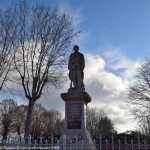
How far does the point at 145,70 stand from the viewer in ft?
92.5

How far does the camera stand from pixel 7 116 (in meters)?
45.5

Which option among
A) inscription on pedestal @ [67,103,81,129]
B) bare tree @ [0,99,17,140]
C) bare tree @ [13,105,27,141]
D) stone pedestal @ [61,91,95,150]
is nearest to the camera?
stone pedestal @ [61,91,95,150]

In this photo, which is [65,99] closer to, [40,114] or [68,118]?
[68,118]

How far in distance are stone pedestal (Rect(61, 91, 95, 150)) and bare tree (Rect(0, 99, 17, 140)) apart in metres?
32.9

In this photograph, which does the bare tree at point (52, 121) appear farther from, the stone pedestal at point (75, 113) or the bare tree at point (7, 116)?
the stone pedestal at point (75, 113)

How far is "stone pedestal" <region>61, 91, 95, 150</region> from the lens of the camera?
12609 millimetres

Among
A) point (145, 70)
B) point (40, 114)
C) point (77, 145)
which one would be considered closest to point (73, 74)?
point (77, 145)

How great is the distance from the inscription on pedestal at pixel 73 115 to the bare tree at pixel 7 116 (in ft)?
→ 108

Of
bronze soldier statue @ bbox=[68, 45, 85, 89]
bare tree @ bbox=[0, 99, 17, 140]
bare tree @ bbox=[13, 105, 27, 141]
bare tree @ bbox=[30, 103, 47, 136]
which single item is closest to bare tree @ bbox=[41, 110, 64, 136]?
bare tree @ bbox=[30, 103, 47, 136]

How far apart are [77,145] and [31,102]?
10977mm

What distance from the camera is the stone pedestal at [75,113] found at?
12.6 metres

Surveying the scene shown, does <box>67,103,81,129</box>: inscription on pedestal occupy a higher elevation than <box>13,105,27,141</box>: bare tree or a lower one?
lower

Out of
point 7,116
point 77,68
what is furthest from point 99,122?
point 77,68

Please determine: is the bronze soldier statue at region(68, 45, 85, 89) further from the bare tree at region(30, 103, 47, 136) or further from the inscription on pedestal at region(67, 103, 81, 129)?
the bare tree at region(30, 103, 47, 136)
